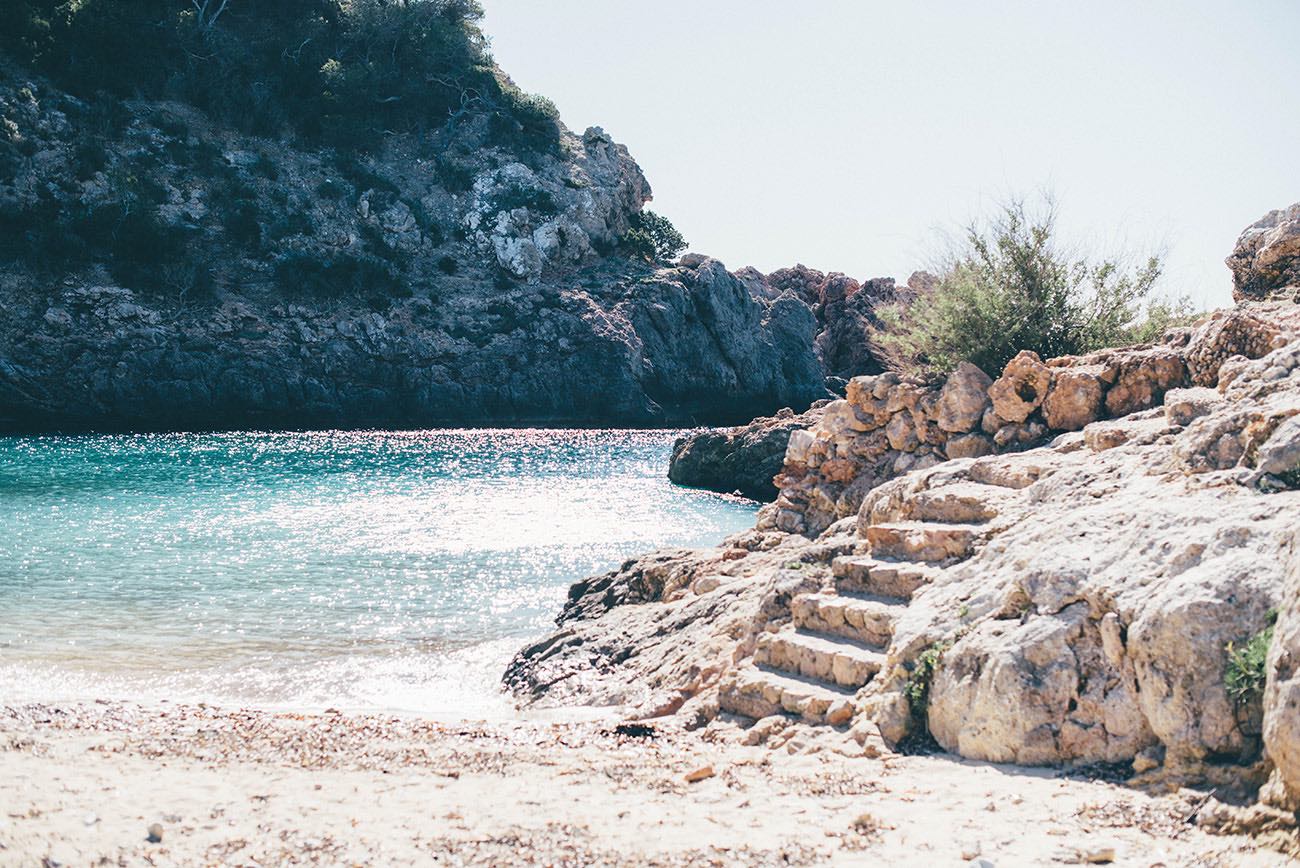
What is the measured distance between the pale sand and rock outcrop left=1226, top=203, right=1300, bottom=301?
7853 millimetres

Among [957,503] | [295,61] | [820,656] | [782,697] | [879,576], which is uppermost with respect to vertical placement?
[295,61]

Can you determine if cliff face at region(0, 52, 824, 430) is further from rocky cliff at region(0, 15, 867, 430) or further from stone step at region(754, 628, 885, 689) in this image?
stone step at region(754, 628, 885, 689)

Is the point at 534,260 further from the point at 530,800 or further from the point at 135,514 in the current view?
the point at 530,800

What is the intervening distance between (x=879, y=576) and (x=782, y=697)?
62.8 inches

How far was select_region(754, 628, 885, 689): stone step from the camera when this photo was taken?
8148mm

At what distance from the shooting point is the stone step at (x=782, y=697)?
7855mm

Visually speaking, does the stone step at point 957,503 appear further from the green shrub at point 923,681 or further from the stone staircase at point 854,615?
the green shrub at point 923,681

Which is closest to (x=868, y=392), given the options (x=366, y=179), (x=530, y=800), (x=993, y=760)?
(x=993, y=760)

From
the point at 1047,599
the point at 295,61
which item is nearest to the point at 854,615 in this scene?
the point at 1047,599

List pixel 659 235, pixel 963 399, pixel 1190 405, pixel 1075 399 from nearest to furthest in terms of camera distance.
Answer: pixel 1190 405 < pixel 1075 399 < pixel 963 399 < pixel 659 235

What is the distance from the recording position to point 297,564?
20.5 metres

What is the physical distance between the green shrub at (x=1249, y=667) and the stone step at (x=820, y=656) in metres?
2.94

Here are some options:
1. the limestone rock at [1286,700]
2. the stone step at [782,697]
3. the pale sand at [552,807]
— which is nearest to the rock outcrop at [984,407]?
the stone step at [782,697]

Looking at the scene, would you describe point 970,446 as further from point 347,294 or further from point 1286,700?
point 347,294
